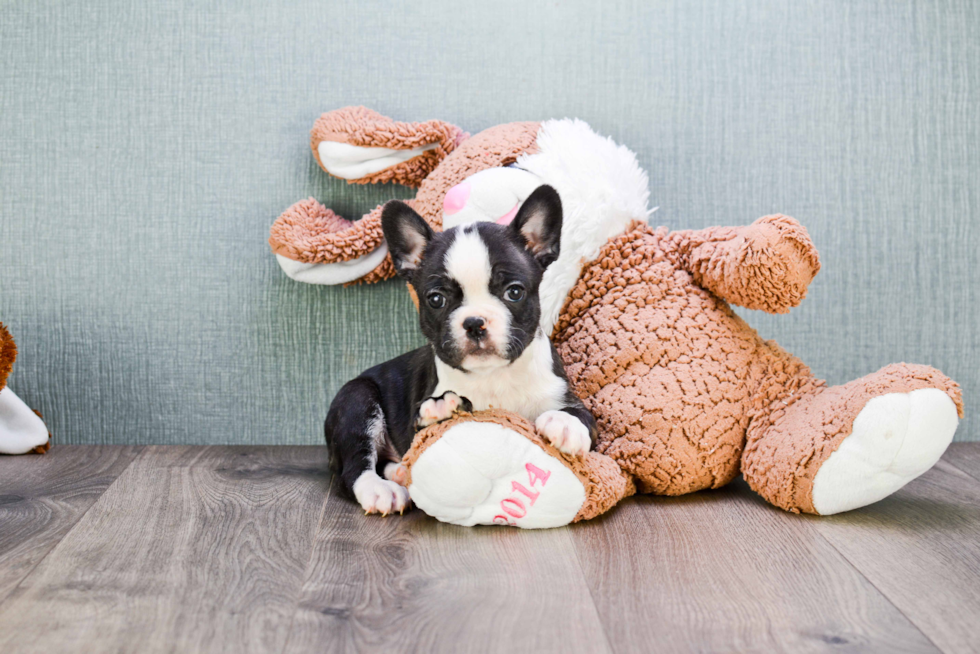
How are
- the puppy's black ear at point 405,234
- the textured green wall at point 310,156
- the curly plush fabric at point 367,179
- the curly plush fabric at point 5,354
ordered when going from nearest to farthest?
the puppy's black ear at point 405,234 < the curly plush fabric at point 367,179 < the curly plush fabric at point 5,354 < the textured green wall at point 310,156

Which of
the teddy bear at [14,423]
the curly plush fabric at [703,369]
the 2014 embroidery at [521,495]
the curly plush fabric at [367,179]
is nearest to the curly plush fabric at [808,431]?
the curly plush fabric at [703,369]

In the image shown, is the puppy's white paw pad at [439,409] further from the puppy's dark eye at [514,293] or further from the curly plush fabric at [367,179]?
the curly plush fabric at [367,179]

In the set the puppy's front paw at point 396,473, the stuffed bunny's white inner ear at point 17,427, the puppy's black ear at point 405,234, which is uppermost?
the puppy's black ear at point 405,234

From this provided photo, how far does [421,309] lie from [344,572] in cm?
54

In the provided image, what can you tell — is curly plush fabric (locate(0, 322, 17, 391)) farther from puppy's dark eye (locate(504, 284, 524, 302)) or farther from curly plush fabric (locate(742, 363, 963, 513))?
curly plush fabric (locate(742, 363, 963, 513))

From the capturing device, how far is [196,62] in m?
2.17

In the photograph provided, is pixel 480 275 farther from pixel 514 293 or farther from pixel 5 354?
pixel 5 354

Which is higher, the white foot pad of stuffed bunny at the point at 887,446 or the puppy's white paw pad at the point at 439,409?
the puppy's white paw pad at the point at 439,409

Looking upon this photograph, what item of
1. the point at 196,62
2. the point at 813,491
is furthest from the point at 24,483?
the point at 813,491

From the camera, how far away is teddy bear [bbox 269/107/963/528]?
4.94ft

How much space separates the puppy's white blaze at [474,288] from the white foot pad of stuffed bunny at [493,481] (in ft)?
0.50

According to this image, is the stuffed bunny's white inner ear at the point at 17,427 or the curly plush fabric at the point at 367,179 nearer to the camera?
the curly plush fabric at the point at 367,179

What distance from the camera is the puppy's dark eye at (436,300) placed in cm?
155

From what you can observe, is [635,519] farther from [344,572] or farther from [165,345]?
[165,345]
